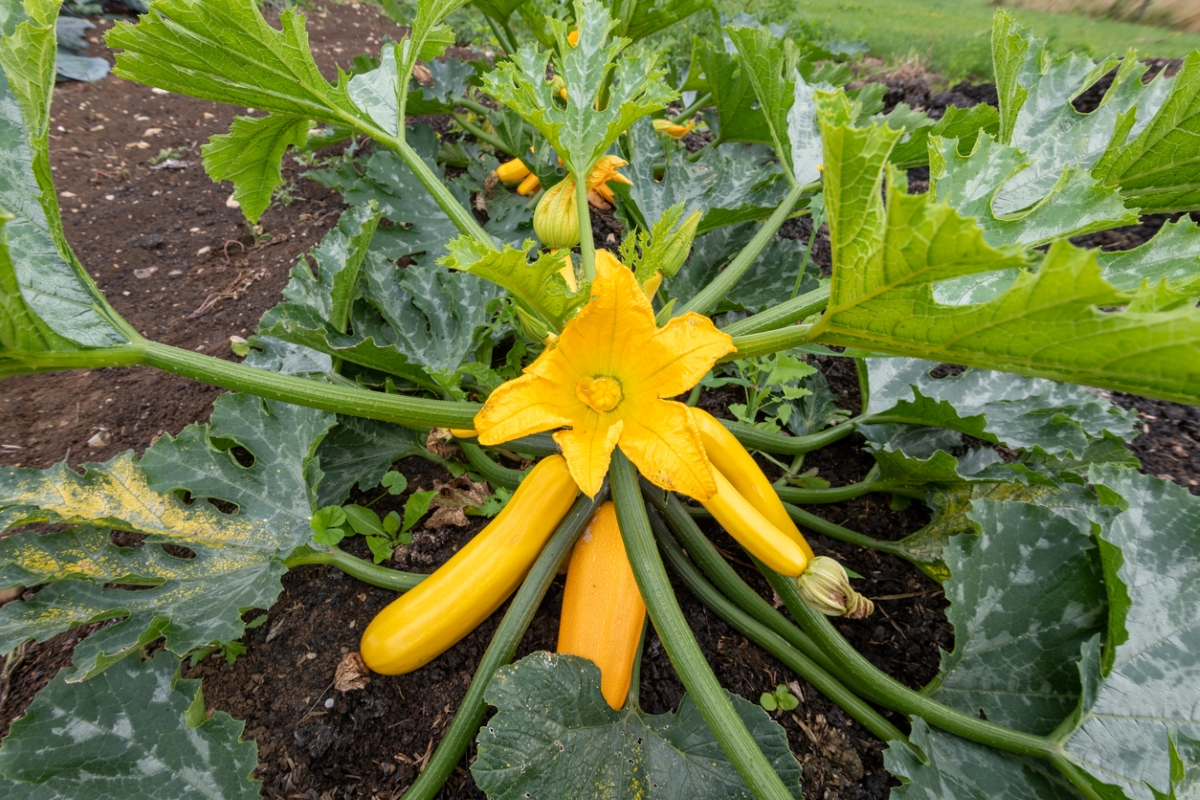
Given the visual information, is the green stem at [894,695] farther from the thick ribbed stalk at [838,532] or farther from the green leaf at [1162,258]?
the green leaf at [1162,258]

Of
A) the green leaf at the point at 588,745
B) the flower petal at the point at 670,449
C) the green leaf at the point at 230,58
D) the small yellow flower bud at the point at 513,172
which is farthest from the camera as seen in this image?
the small yellow flower bud at the point at 513,172

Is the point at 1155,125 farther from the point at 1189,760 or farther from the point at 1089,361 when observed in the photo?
the point at 1189,760

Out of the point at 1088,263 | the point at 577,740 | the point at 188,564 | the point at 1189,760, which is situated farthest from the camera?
the point at 188,564

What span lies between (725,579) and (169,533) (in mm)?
1012

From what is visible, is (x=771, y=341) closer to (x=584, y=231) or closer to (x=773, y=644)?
(x=584, y=231)

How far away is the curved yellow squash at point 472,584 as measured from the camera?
A: 1160mm

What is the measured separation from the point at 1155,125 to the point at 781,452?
2.87 feet

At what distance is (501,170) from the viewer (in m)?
2.13

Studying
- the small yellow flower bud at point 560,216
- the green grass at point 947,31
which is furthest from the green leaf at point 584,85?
the green grass at point 947,31

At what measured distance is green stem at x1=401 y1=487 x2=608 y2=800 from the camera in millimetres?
1056

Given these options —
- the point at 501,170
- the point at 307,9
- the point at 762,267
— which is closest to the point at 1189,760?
the point at 762,267

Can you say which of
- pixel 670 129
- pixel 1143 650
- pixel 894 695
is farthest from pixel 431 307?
pixel 1143 650

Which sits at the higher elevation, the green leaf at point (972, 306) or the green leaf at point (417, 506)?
the green leaf at point (972, 306)

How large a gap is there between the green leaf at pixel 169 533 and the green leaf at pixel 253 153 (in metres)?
0.59
